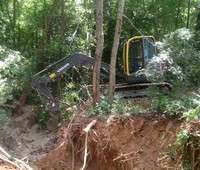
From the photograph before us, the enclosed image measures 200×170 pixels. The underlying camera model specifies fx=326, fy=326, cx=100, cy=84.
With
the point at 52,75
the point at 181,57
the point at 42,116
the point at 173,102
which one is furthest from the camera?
the point at 42,116

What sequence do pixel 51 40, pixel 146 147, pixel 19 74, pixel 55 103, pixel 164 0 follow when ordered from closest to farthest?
pixel 146 147 < pixel 55 103 < pixel 19 74 < pixel 51 40 < pixel 164 0

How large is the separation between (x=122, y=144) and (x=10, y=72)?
5.39 meters

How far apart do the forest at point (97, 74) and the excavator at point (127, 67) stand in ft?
1.12

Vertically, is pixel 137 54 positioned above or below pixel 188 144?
above

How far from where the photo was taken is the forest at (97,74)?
737cm

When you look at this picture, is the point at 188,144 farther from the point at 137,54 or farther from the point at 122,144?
the point at 137,54

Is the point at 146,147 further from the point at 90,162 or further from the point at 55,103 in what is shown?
the point at 55,103

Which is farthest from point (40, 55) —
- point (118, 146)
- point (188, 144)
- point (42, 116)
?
point (188, 144)

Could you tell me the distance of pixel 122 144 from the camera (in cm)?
766

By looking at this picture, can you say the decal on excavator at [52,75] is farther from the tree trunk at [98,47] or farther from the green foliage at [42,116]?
the green foliage at [42,116]

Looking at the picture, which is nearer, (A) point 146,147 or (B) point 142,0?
(A) point 146,147

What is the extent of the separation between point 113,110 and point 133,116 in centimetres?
61

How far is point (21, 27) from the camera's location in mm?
15883

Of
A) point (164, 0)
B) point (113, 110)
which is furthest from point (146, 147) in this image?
point (164, 0)
